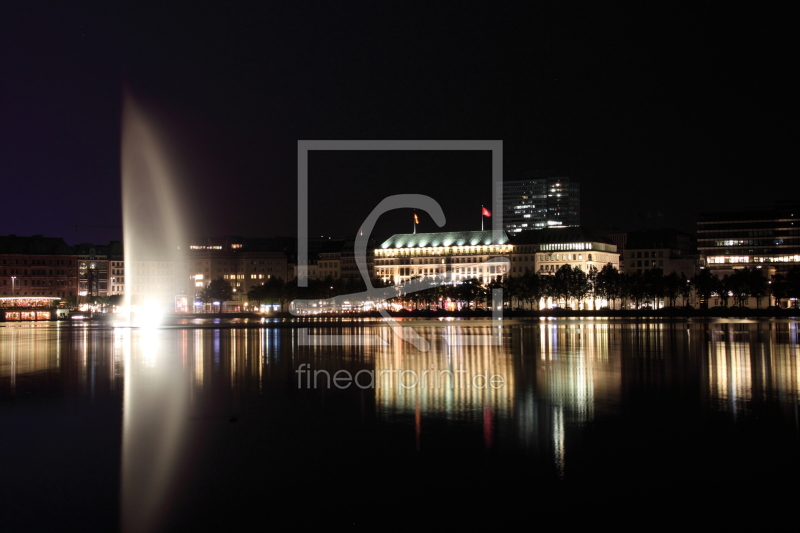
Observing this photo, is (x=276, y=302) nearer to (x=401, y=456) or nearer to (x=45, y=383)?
(x=45, y=383)

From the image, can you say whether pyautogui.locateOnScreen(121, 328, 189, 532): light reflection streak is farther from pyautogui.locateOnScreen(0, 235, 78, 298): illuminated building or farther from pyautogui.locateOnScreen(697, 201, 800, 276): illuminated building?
pyautogui.locateOnScreen(0, 235, 78, 298): illuminated building

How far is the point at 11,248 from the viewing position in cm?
18688

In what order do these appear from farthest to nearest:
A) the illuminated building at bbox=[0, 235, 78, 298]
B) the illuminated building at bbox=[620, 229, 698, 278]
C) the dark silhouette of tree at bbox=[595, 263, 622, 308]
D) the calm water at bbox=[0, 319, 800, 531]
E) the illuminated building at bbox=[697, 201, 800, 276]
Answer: the illuminated building at bbox=[620, 229, 698, 278] → the illuminated building at bbox=[0, 235, 78, 298] → the illuminated building at bbox=[697, 201, 800, 276] → the dark silhouette of tree at bbox=[595, 263, 622, 308] → the calm water at bbox=[0, 319, 800, 531]

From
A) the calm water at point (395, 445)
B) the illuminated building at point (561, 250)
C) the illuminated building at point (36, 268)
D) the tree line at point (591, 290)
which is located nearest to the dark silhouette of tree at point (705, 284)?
the tree line at point (591, 290)

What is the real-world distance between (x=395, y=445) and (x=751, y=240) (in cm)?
17264

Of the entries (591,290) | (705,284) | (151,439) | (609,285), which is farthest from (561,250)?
(151,439)

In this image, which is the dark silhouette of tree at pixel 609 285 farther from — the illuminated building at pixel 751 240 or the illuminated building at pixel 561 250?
the illuminated building at pixel 751 240

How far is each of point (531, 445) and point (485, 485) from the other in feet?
11.7

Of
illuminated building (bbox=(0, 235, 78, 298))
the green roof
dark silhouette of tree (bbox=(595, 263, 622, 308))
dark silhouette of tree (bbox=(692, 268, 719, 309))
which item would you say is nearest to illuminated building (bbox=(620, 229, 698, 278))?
the green roof

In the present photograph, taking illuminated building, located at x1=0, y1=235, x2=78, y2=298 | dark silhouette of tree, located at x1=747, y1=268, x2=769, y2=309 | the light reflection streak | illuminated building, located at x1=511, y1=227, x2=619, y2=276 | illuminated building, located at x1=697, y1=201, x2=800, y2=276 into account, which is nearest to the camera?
the light reflection streak

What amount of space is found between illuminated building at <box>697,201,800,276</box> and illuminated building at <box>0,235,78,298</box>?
152 meters

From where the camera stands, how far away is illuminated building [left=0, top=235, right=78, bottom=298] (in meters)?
185

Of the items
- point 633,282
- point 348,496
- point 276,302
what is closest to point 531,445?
point 348,496

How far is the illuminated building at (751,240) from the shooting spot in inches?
6695
